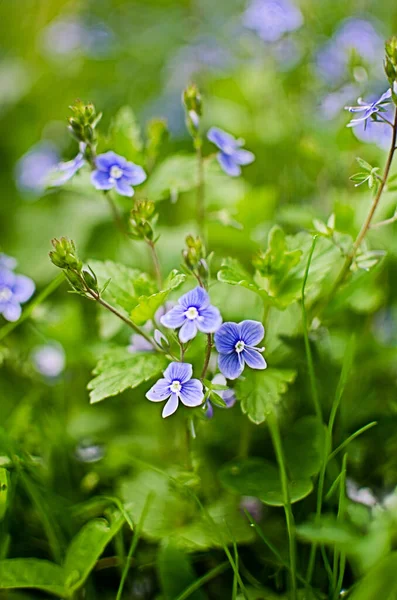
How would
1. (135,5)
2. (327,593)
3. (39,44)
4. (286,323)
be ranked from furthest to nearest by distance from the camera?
1. (135,5)
2. (39,44)
3. (286,323)
4. (327,593)

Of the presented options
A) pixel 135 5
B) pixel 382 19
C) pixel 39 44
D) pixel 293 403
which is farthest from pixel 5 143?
pixel 293 403

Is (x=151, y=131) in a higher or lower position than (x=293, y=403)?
higher

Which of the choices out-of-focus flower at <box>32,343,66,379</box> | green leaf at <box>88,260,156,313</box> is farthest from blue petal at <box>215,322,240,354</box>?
out-of-focus flower at <box>32,343,66,379</box>

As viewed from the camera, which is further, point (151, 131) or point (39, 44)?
point (39, 44)

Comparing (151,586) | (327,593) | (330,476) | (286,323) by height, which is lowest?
(151,586)

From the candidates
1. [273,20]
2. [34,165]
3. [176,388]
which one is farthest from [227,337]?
[34,165]

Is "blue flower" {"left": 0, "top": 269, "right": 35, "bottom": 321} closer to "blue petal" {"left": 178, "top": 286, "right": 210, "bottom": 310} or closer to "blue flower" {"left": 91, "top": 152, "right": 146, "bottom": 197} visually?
"blue flower" {"left": 91, "top": 152, "right": 146, "bottom": 197}

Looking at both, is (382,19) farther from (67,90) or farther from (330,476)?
(330,476)
